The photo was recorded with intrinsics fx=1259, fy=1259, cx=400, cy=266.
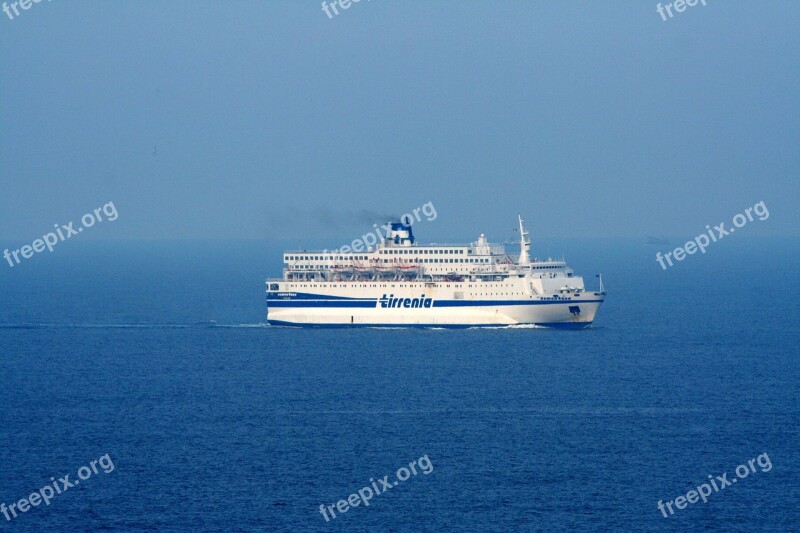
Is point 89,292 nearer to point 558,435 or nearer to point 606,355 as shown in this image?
point 606,355

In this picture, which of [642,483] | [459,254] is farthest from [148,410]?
[459,254]

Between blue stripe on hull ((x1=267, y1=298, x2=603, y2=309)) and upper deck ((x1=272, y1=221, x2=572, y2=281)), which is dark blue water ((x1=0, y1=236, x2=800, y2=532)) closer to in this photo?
blue stripe on hull ((x1=267, y1=298, x2=603, y2=309))

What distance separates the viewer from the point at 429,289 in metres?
76.1

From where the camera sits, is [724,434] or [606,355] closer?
[724,434]

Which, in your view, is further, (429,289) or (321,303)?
(321,303)

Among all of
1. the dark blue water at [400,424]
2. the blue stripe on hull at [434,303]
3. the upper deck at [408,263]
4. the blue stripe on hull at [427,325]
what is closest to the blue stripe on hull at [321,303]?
the blue stripe on hull at [434,303]

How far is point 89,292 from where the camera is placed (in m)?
124

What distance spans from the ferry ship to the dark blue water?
144cm

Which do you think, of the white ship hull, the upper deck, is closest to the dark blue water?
the white ship hull

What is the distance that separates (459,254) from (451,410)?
27.4 meters

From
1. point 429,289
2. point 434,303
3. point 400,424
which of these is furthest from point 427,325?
point 400,424

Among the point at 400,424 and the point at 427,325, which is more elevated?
the point at 427,325

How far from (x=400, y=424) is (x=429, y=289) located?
28619 millimetres

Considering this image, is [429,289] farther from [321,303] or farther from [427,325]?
[321,303]
